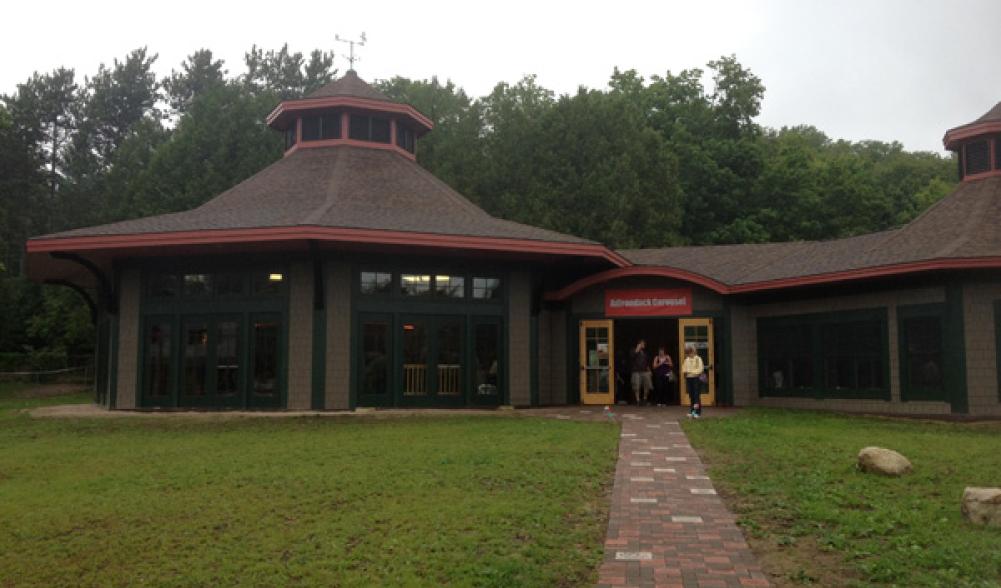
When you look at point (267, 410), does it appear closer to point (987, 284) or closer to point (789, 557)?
point (789, 557)

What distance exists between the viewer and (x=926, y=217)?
18016 mm

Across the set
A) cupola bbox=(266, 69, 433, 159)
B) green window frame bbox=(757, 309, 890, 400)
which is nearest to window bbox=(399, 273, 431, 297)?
cupola bbox=(266, 69, 433, 159)

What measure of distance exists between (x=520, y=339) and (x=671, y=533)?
11.4 metres


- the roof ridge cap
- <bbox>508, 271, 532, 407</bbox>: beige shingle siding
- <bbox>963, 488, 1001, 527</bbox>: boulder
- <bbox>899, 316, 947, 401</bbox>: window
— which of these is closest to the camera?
<bbox>963, 488, 1001, 527</bbox>: boulder

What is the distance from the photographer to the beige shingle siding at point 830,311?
50.0ft

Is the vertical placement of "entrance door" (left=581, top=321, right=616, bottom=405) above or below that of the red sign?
below

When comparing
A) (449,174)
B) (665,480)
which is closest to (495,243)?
(665,480)

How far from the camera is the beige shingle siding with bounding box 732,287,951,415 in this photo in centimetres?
1525

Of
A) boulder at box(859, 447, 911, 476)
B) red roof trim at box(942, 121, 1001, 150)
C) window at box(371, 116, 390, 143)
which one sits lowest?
boulder at box(859, 447, 911, 476)

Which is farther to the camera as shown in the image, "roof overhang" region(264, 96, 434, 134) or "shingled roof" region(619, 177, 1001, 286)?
"roof overhang" region(264, 96, 434, 134)

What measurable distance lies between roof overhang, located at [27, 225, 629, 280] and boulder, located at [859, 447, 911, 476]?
8826mm

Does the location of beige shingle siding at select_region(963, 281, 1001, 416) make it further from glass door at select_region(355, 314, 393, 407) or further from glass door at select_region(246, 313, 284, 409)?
glass door at select_region(246, 313, 284, 409)

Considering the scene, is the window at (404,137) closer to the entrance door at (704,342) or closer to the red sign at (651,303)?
the red sign at (651,303)

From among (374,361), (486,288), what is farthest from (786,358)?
(374,361)
